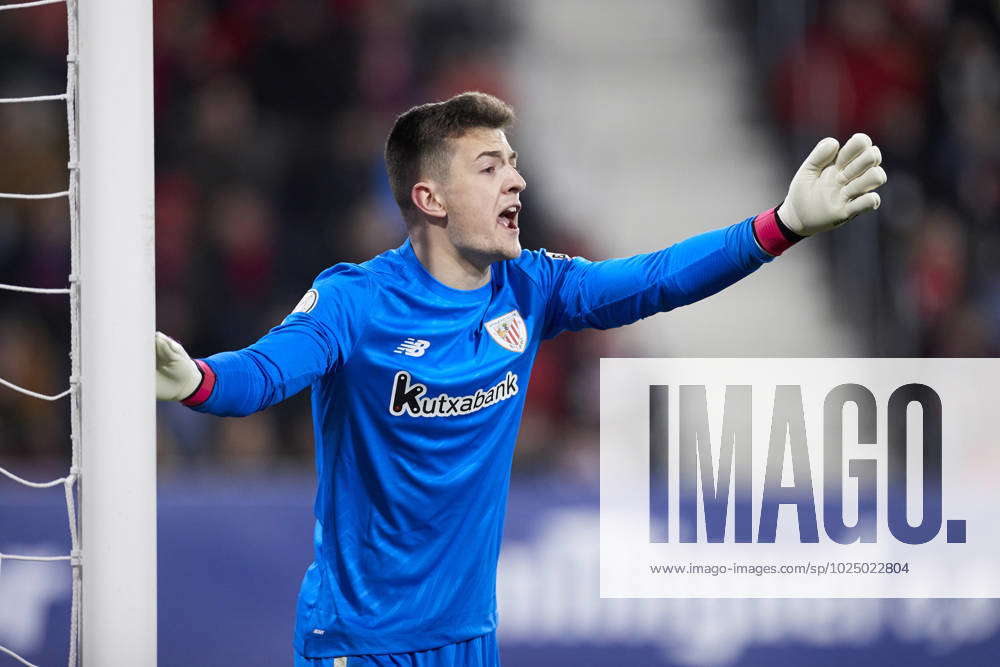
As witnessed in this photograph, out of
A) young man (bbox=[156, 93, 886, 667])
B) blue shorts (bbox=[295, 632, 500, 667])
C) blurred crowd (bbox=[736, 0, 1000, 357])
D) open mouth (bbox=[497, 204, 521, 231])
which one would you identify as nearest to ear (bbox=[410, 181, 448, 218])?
young man (bbox=[156, 93, 886, 667])

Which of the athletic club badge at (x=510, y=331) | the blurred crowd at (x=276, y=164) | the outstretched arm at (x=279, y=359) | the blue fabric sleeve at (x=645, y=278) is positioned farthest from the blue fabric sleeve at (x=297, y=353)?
the blurred crowd at (x=276, y=164)

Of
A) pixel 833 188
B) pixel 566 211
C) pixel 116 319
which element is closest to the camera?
pixel 116 319

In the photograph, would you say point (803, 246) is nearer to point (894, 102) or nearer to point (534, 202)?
point (894, 102)

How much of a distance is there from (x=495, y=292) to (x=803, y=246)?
1765mm

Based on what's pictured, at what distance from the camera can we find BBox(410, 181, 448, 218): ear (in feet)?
7.93

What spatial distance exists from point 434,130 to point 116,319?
95 centimetres

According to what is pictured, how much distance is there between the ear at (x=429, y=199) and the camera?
2416 mm

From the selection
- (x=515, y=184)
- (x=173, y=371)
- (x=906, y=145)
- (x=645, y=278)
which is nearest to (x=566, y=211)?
(x=906, y=145)

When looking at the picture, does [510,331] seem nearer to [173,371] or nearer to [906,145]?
[173,371]

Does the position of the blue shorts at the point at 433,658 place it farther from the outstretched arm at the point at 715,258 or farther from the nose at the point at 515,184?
the nose at the point at 515,184

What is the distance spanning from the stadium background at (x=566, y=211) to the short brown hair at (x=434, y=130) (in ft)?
4.37

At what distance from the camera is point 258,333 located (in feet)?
12.6

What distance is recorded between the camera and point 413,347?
2281 millimetres

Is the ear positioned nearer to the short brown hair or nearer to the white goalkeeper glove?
the short brown hair
